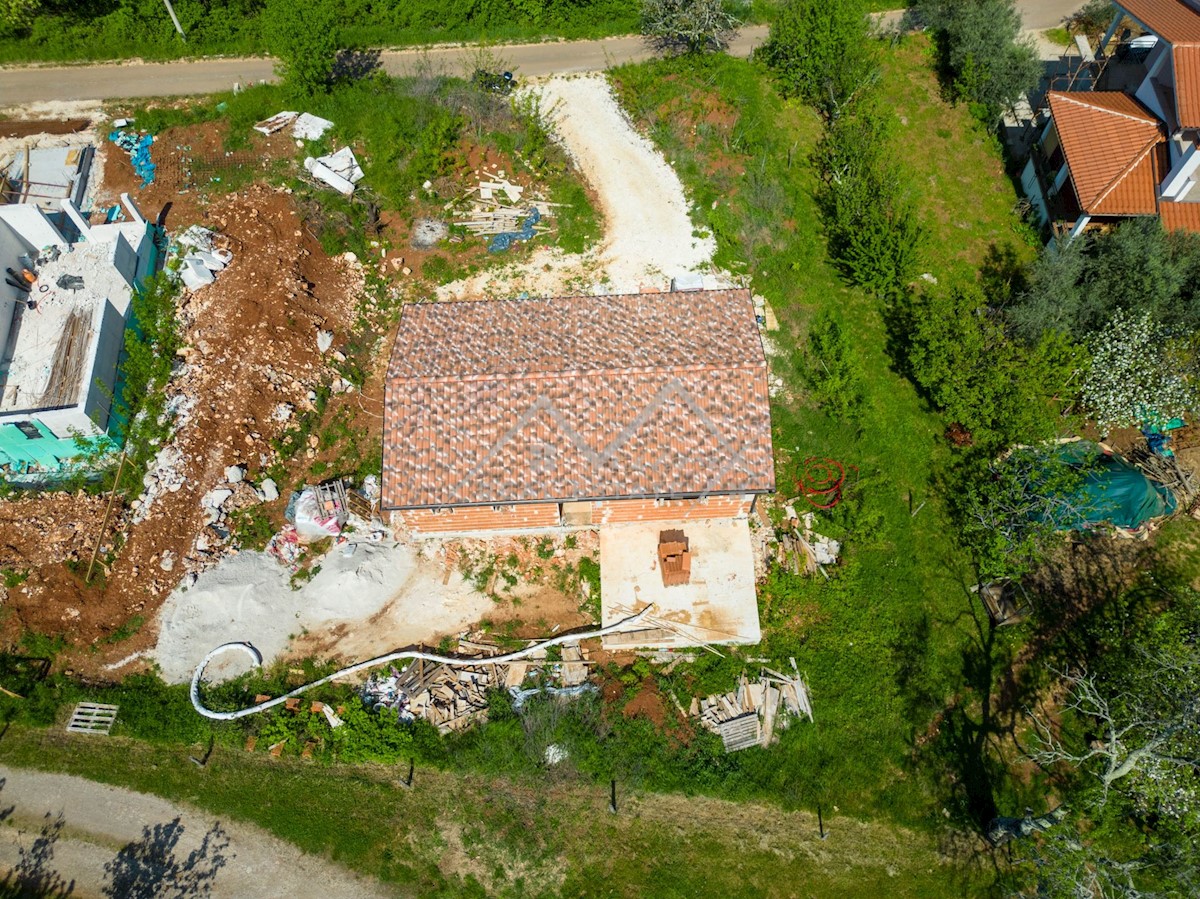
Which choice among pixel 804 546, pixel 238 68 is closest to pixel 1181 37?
pixel 804 546

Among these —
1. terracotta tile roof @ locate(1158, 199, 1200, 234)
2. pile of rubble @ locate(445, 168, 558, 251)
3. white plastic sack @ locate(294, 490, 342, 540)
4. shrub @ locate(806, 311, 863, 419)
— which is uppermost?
pile of rubble @ locate(445, 168, 558, 251)

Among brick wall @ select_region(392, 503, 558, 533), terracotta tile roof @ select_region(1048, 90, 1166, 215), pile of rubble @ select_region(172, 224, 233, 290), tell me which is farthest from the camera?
pile of rubble @ select_region(172, 224, 233, 290)

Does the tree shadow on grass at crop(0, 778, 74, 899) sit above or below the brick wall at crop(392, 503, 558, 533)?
below

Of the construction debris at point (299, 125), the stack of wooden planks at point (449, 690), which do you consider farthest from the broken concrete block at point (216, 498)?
the construction debris at point (299, 125)

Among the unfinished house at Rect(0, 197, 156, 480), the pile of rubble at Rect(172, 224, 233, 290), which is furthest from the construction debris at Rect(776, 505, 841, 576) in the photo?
the unfinished house at Rect(0, 197, 156, 480)

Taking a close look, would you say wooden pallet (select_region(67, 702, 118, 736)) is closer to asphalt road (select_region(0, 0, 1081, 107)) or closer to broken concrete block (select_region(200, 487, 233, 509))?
broken concrete block (select_region(200, 487, 233, 509))

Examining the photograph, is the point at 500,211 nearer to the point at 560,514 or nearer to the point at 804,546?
the point at 560,514

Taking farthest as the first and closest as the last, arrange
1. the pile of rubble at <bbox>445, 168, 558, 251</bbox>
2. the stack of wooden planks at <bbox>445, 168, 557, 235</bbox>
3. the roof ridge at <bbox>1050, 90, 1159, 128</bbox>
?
the stack of wooden planks at <bbox>445, 168, 557, 235</bbox>
the pile of rubble at <bbox>445, 168, 558, 251</bbox>
the roof ridge at <bbox>1050, 90, 1159, 128</bbox>
